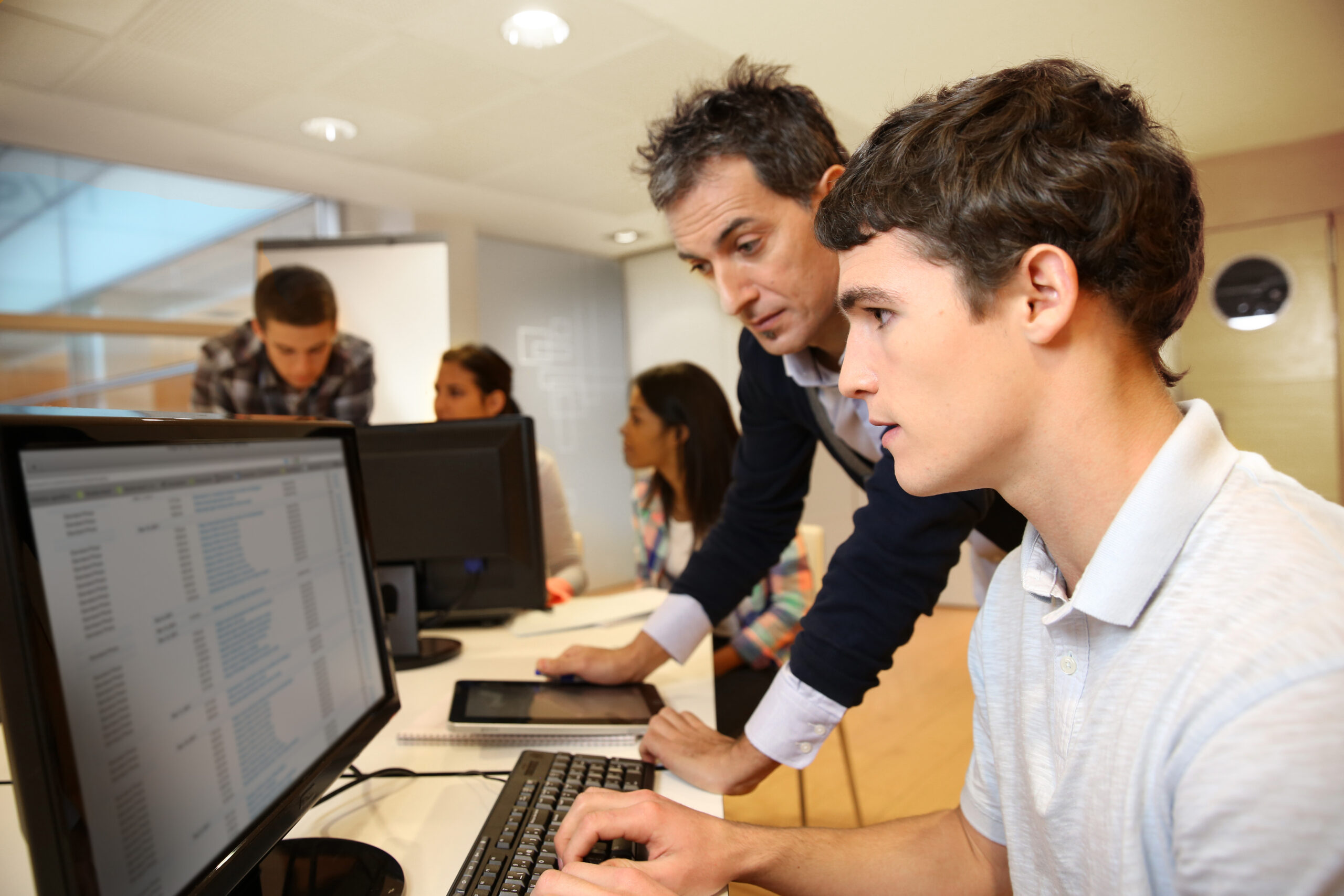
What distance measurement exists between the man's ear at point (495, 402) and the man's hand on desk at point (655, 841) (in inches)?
92.9

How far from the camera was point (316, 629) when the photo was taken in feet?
2.56

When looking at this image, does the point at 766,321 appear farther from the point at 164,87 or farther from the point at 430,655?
the point at 164,87

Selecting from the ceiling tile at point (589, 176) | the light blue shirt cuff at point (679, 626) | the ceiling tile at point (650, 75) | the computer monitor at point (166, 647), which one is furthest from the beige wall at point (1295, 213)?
the computer monitor at point (166, 647)

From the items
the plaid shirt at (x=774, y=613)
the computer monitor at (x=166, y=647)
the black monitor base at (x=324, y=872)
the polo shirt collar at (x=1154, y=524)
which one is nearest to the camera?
the computer monitor at (x=166, y=647)

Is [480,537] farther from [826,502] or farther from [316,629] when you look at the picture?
[826,502]

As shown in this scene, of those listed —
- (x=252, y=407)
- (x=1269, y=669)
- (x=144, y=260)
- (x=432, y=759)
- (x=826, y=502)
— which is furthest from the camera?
(x=826, y=502)

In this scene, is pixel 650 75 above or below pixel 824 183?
above

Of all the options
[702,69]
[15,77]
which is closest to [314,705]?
[702,69]

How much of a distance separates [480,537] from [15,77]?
9.67ft

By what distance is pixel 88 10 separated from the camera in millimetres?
2596

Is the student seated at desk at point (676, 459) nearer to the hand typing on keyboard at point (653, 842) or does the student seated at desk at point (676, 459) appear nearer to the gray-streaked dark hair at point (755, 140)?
the gray-streaked dark hair at point (755, 140)

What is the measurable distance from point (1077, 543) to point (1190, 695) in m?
0.18

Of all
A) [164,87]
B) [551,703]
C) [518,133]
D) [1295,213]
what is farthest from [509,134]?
[1295,213]

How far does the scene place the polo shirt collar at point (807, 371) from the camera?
49.9 inches
